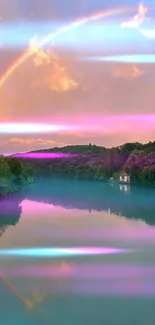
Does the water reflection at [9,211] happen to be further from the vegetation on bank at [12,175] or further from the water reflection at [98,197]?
the water reflection at [98,197]

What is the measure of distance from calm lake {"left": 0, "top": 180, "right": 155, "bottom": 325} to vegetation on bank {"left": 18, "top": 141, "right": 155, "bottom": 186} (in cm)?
197

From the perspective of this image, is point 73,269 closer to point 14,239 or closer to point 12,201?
point 14,239

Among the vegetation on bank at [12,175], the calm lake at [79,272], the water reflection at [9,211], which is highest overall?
the vegetation on bank at [12,175]

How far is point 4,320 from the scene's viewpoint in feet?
4.33

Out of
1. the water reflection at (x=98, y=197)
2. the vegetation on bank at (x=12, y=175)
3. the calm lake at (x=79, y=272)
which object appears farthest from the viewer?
the vegetation on bank at (x=12, y=175)

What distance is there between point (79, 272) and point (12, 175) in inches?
206

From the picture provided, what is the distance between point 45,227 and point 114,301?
204 cm

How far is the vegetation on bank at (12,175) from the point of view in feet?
20.4

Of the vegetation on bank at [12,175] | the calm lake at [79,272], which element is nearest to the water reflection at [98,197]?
the vegetation on bank at [12,175]

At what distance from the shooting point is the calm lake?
1409 millimetres

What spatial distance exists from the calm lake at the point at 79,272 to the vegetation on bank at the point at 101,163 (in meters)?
1.97

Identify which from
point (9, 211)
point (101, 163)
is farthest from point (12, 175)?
point (9, 211)

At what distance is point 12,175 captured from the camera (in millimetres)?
7012

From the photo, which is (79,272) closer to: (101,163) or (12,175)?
(101,163)
